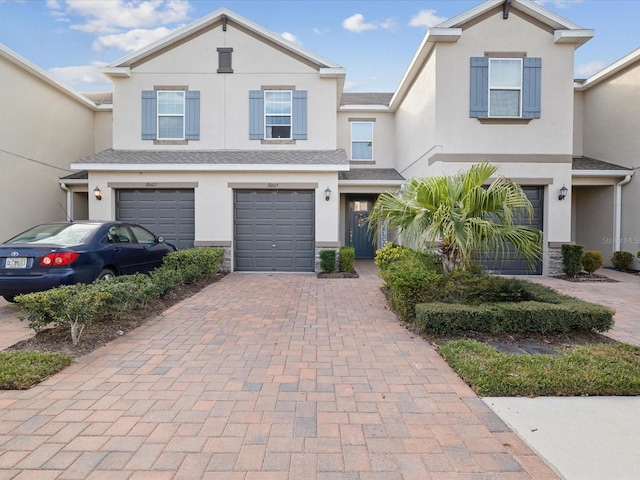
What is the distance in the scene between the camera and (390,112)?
15.0 metres

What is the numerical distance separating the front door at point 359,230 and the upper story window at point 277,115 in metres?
4.03

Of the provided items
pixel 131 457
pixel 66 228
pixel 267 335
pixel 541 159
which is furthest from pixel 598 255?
pixel 66 228

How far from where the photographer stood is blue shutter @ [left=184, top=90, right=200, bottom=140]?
1178cm

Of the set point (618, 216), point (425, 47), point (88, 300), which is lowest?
point (88, 300)

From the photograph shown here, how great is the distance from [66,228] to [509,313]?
7597 millimetres

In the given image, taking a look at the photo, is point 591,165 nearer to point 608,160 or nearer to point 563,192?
point 608,160

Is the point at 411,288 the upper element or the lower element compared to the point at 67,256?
lower

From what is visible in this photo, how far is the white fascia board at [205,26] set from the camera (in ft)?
37.8

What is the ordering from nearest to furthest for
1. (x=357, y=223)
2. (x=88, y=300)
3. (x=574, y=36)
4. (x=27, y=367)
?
(x=27, y=367)
(x=88, y=300)
(x=574, y=36)
(x=357, y=223)

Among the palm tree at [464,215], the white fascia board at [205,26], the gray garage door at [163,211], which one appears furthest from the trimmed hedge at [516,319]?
the white fascia board at [205,26]

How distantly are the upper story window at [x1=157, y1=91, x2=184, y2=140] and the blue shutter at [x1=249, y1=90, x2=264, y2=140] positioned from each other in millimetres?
2247

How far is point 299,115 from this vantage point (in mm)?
11859

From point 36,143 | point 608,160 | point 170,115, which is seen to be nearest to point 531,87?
point 608,160

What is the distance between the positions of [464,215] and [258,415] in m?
4.09
